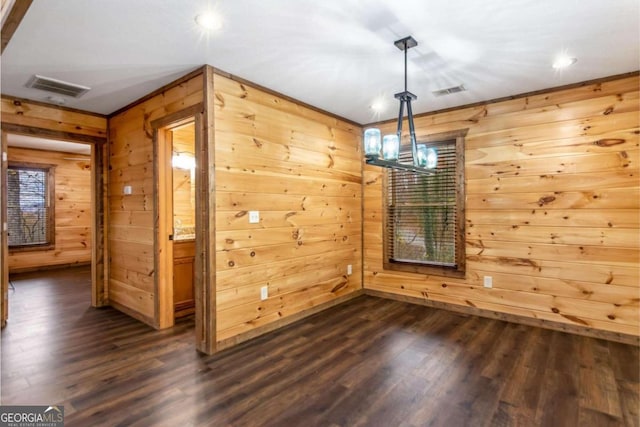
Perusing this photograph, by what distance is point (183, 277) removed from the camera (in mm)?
3961

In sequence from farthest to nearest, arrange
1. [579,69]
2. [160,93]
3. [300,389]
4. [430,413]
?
[160,93]
[579,69]
[300,389]
[430,413]

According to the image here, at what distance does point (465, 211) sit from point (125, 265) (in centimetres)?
428

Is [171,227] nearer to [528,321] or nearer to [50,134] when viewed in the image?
[50,134]

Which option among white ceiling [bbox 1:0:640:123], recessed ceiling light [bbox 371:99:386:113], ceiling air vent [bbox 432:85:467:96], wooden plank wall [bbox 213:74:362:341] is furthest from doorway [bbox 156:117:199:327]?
ceiling air vent [bbox 432:85:467:96]

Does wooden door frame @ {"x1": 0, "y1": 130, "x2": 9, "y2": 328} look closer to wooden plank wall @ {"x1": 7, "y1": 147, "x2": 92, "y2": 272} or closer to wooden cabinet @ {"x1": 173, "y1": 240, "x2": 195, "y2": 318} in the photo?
wooden cabinet @ {"x1": 173, "y1": 240, "x2": 195, "y2": 318}

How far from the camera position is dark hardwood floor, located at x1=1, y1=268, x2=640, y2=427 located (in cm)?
208

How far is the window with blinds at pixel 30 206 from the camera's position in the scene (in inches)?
261

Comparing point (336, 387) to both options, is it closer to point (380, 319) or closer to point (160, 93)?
point (380, 319)

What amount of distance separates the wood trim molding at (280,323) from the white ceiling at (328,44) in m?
2.50

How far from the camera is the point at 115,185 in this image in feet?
14.1

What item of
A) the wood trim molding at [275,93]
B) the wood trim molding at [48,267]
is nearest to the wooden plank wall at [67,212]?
the wood trim molding at [48,267]

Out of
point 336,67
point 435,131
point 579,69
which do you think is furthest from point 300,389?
point 579,69

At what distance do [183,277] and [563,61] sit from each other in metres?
4.46

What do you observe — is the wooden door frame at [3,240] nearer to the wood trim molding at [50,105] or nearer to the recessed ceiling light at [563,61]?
the wood trim molding at [50,105]
